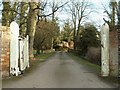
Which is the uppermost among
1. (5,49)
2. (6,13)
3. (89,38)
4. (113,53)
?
(6,13)

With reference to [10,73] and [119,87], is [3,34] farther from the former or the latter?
[119,87]

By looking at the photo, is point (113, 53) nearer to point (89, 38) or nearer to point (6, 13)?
point (6, 13)

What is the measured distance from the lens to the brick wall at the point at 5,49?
42.3 ft

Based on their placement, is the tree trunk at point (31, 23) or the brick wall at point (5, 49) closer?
the brick wall at point (5, 49)

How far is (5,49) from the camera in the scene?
1316cm

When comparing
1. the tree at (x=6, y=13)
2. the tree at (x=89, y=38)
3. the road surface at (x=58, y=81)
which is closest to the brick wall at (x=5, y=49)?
the road surface at (x=58, y=81)

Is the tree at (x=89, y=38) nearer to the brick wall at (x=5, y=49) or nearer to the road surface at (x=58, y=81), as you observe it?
the road surface at (x=58, y=81)

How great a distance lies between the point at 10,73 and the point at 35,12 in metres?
17.6

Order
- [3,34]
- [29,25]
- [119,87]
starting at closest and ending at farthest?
[119,87] → [3,34] → [29,25]

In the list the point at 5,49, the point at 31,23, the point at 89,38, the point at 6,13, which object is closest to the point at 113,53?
the point at 5,49

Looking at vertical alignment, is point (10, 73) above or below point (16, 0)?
below

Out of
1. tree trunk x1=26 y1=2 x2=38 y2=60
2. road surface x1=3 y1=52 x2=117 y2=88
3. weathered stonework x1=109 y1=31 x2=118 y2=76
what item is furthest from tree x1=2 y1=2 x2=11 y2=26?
weathered stonework x1=109 y1=31 x2=118 y2=76

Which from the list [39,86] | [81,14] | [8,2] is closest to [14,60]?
[39,86]

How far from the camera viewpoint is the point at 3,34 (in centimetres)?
1294
